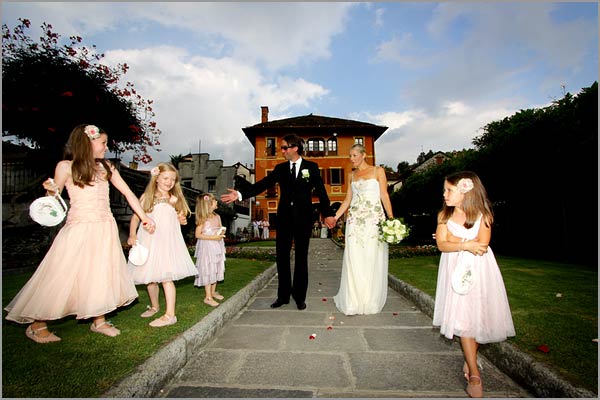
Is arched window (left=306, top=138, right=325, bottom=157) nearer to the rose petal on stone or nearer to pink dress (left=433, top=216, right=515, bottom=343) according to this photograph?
pink dress (left=433, top=216, right=515, bottom=343)

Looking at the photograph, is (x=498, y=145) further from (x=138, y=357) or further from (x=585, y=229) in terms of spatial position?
(x=138, y=357)

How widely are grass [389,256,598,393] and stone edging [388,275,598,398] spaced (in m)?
0.07

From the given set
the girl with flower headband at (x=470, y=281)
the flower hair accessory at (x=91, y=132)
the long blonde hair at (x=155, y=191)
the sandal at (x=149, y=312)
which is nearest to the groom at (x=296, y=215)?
the long blonde hair at (x=155, y=191)

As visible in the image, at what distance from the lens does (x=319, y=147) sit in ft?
119

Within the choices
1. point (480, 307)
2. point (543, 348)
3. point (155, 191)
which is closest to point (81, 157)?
point (155, 191)

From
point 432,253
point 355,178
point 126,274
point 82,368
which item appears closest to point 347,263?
point 355,178

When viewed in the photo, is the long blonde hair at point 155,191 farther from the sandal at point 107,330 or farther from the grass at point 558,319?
the grass at point 558,319

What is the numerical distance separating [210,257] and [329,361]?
2.97m

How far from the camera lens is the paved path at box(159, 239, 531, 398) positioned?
251 cm

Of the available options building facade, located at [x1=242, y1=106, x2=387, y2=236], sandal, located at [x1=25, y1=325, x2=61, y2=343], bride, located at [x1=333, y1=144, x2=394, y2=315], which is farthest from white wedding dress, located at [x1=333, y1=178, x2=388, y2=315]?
building facade, located at [x1=242, y1=106, x2=387, y2=236]

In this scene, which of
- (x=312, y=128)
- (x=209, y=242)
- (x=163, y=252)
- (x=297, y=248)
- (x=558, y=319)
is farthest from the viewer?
(x=312, y=128)

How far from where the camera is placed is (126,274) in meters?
3.58

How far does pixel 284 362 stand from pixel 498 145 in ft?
44.3

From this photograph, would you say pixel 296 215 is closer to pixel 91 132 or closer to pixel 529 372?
pixel 91 132
